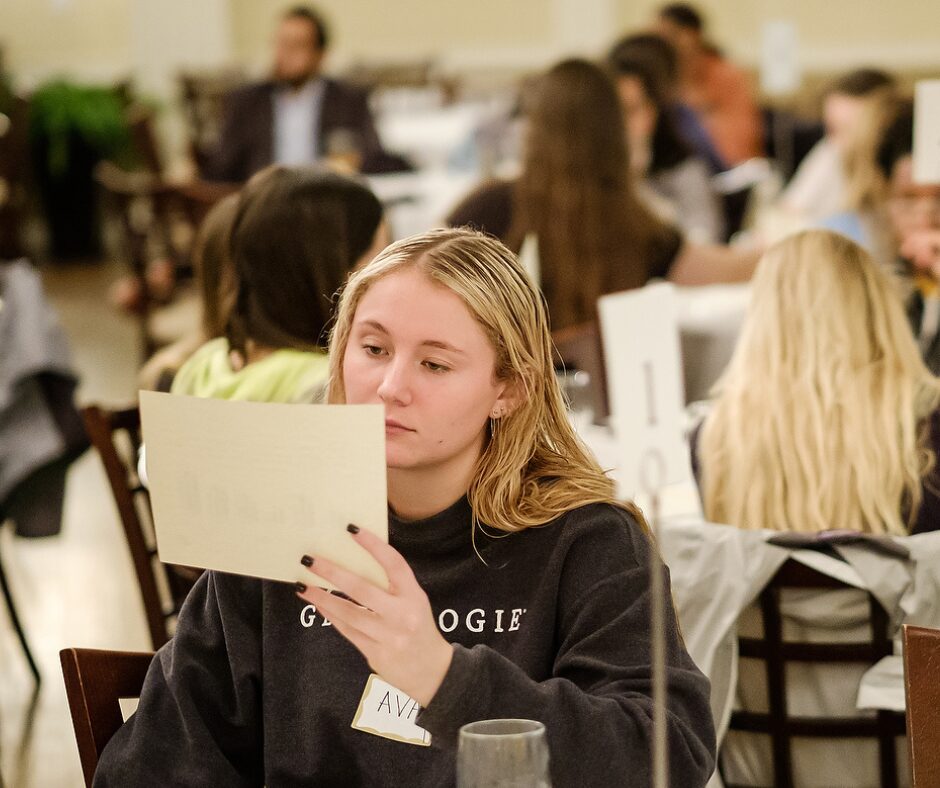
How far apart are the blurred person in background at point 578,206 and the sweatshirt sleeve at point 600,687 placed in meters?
2.22

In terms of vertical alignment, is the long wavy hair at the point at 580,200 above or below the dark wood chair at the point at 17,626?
above

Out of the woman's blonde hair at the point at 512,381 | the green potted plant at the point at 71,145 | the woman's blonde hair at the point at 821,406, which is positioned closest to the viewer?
the woman's blonde hair at the point at 512,381

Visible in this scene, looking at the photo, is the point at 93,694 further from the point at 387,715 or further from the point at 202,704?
the point at 387,715

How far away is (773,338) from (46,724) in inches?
→ 77.7

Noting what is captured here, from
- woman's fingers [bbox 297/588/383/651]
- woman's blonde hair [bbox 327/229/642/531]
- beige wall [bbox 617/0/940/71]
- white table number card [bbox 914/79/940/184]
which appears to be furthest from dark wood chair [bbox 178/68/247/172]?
woman's fingers [bbox 297/588/383/651]

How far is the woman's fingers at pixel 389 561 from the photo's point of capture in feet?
3.53

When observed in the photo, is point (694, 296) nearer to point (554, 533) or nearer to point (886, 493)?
point (886, 493)

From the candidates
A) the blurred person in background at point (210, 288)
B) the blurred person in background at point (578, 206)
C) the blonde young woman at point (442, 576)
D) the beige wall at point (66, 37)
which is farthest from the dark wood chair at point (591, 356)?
the beige wall at point (66, 37)

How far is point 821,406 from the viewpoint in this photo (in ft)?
7.50

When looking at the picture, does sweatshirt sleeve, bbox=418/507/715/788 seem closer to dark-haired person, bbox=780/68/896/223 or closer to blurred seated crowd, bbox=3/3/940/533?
blurred seated crowd, bbox=3/3/940/533

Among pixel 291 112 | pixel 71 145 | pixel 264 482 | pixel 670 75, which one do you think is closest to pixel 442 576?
pixel 264 482

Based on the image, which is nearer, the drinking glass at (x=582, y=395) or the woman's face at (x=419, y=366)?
the woman's face at (x=419, y=366)

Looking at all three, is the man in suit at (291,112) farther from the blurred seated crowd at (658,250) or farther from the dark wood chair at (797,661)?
the dark wood chair at (797,661)

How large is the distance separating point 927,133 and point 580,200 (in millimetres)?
1222
